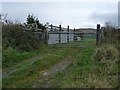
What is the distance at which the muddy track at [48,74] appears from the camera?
711cm

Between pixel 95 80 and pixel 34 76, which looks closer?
pixel 95 80

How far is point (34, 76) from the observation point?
8102mm

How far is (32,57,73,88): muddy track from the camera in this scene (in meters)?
7.11

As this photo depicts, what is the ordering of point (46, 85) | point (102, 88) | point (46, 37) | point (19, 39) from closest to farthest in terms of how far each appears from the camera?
point (102, 88)
point (46, 85)
point (19, 39)
point (46, 37)

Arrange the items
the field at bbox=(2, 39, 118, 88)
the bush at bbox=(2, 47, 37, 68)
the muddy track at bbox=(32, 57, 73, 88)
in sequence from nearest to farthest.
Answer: the field at bbox=(2, 39, 118, 88), the muddy track at bbox=(32, 57, 73, 88), the bush at bbox=(2, 47, 37, 68)

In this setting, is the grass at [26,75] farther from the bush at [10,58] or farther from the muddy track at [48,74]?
the bush at [10,58]

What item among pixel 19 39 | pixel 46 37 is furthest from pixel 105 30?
pixel 19 39

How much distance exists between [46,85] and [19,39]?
729 centimetres

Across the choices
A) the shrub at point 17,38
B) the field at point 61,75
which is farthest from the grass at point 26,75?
the shrub at point 17,38

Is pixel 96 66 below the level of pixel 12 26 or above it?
below

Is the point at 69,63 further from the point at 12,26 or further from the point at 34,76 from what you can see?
the point at 12,26

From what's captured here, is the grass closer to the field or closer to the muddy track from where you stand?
the field

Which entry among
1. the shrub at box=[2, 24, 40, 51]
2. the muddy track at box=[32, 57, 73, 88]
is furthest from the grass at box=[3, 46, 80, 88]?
the shrub at box=[2, 24, 40, 51]

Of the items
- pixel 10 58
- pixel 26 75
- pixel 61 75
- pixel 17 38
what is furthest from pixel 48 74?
pixel 17 38
